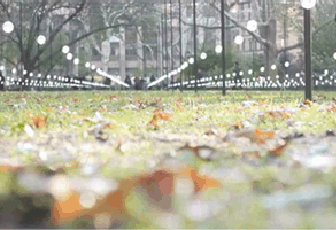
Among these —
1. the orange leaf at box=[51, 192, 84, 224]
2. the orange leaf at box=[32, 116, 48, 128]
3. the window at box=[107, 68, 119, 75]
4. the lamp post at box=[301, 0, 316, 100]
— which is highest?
the lamp post at box=[301, 0, 316, 100]

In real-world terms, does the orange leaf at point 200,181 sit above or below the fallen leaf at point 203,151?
above

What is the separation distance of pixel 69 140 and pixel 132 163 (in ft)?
2.46

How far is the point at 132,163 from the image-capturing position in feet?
4.60

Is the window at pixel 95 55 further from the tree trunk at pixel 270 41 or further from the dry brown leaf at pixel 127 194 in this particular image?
the dry brown leaf at pixel 127 194

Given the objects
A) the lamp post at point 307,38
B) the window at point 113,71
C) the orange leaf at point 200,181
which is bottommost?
the window at point 113,71

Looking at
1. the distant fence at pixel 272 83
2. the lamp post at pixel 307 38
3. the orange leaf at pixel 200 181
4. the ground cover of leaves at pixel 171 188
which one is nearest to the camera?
the ground cover of leaves at pixel 171 188

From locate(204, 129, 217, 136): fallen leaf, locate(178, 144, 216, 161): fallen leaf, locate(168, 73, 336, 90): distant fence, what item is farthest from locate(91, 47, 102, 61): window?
locate(178, 144, 216, 161): fallen leaf

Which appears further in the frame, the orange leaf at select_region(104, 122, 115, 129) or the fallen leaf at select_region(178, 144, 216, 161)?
the orange leaf at select_region(104, 122, 115, 129)

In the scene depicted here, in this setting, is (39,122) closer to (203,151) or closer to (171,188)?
(203,151)

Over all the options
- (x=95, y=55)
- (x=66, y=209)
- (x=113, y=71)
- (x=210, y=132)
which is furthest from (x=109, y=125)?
(x=113, y=71)

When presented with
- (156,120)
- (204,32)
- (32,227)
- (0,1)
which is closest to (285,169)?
(32,227)

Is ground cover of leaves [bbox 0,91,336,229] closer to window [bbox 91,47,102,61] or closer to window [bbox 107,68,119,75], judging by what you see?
window [bbox 91,47,102,61]

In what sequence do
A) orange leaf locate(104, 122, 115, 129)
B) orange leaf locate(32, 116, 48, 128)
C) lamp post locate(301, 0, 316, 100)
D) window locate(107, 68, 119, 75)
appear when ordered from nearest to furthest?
1. orange leaf locate(104, 122, 115, 129)
2. orange leaf locate(32, 116, 48, 128)
3. lamp post locate(301, 0, 316, 100)
4. window locate(107, 68, 119, 75)

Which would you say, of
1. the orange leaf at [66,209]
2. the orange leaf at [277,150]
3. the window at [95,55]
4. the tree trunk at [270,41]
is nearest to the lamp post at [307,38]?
the orange leaf at [277,150]
